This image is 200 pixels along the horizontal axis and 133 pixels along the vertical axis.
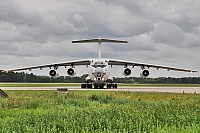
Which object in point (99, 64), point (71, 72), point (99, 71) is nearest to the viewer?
point (99, 71)

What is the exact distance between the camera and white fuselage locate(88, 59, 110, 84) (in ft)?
125

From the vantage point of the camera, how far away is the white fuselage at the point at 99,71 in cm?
3816

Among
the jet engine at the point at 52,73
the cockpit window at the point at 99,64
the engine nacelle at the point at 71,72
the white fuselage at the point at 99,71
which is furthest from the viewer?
the engine nacelle at the point at 71,72

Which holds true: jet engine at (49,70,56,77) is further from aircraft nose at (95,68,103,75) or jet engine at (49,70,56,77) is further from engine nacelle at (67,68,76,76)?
aircraft nose at (95,68,103,75)

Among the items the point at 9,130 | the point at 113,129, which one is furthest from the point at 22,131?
the point at 113,129

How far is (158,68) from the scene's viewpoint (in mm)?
42906

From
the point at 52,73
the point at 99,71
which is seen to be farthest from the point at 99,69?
the point at 52,73

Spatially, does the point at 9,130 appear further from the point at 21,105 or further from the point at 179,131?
the point at 21,105

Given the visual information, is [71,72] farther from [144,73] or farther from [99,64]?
[144,73]

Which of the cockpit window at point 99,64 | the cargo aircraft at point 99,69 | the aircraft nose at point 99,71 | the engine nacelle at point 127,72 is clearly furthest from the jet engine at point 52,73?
the engine nacelle at point 127,72

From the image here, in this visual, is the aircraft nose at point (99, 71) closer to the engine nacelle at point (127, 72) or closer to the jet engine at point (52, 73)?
the engine nacelle at point (127, 72)

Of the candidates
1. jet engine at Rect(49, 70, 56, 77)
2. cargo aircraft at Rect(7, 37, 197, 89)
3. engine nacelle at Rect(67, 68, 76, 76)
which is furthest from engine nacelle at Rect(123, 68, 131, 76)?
jet engine at Rect(49, 70, 56, 77)

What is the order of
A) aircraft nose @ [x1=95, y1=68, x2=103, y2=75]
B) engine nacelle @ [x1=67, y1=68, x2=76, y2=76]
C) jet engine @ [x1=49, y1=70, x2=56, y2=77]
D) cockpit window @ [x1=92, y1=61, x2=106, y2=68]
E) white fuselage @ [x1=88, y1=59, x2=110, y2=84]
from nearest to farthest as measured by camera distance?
1. aircraft nose @ [x1=95, y1=68, x2=103, y2=75]
2. white fuselage @ [x1=88, y1=59, x2=110, y2=84]
3. cockpit window @ [x1=92, y1=61, x2=106, y2=68]
4. jet engine @ [x1=49, y1=70, x2=56, y2=77]
5. engine nacelle @ [x1=67, y1=68, x2=76, y2=76]

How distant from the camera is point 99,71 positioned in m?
37.9
